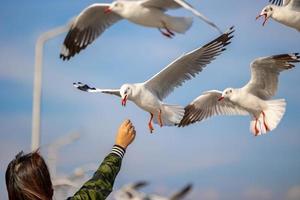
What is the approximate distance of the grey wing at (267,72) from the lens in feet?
4.06

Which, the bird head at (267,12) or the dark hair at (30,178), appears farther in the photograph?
the bird head at (267,12)

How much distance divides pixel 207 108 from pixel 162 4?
0.89ft

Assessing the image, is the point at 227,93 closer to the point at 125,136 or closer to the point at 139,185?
the point at 139,185

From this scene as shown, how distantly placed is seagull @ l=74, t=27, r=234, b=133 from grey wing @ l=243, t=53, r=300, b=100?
10cm

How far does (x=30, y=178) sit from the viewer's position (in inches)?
29.4

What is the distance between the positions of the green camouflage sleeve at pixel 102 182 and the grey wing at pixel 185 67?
0.46m

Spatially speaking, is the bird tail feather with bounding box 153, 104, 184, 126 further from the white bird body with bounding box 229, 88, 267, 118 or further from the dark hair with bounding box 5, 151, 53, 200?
the dark hair with bounding box 5, 151, 53, 200

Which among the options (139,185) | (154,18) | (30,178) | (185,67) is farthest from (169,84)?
(30,178)

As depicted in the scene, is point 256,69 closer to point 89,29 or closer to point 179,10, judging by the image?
point 179,10

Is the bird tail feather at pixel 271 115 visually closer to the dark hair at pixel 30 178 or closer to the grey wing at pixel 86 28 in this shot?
the grey wing at pixel 86 28

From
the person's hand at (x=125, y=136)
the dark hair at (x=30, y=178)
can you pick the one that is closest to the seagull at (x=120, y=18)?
the person's hand at (x=125, y=136)

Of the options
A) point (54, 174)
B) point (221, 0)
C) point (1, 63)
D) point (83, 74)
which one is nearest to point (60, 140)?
point (54, 174)

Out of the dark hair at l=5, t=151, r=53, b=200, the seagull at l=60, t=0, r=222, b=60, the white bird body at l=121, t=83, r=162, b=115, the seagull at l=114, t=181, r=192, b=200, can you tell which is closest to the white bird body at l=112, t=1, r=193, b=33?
the seagull at l=60, t=0, r=222, b=60

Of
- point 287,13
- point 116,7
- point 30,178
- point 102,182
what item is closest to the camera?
point 30,178
